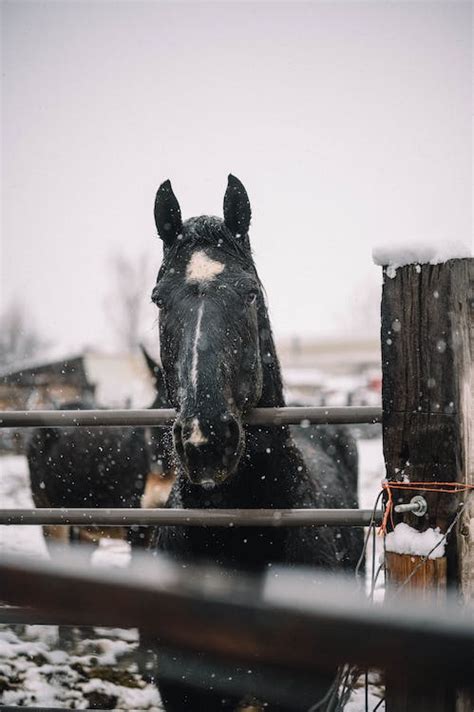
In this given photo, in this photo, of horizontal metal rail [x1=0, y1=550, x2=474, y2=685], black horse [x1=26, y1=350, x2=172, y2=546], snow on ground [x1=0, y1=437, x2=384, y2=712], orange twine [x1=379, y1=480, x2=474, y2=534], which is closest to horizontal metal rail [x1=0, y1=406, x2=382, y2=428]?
orange twine [x1=379, y1=480, x2=474, y2=534]

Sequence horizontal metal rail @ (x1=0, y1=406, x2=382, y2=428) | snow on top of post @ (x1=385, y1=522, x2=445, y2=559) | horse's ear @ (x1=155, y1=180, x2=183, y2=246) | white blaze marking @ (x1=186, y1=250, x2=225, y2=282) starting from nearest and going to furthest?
1. snow on top of post @ (x1=385, y1=522, x2=445, y2=559)
2. horizontal metal rail @ (x1=0, y1=406, x2=382, y2=428)
3. white blaze marking @ (x1=186, y1=250, x2=225, y2=282)
4. horse's ear @ (x1=155, y1=180, x2=183, y2=246)

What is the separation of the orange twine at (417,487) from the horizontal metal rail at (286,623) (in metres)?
1.14

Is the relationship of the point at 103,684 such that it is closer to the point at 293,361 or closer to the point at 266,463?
the point at 266,463

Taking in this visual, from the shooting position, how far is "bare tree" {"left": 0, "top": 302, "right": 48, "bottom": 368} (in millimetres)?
53562

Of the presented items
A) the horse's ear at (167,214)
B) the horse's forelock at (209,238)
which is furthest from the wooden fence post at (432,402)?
the horse's ear at (167,214)

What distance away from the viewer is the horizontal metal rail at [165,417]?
2.21 m

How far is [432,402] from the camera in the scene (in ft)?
5.53

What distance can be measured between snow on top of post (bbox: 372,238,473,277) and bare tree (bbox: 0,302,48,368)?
51.6 m

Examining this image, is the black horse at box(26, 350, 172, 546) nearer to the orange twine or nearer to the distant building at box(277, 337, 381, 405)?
the orange twine

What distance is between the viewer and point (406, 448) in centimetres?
173

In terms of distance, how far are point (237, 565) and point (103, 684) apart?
2.13 m

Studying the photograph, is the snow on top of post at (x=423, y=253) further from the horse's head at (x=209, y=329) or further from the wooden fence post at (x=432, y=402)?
the horse's head at (x=209, y=329)

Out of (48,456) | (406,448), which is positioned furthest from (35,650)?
(406,448)

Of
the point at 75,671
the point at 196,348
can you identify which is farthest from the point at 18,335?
the point at 196,348
